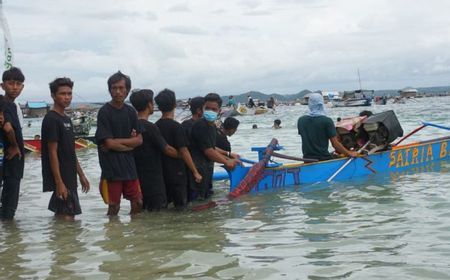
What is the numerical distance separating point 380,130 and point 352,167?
1.08 metres

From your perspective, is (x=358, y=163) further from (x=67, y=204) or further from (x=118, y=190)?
(x=67, y=204)

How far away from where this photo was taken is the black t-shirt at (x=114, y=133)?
19.1 feet

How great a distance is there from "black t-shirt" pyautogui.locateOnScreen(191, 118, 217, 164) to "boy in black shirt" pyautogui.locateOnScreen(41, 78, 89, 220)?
5.51ft

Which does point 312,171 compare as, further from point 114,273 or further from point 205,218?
point 114,273

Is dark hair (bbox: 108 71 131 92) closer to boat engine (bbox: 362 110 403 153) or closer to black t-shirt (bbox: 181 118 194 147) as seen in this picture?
black t-shirt (bbox: 181 118 194 147)

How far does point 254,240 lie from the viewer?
5.38 meters

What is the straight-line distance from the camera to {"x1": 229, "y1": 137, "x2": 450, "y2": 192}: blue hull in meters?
8.62

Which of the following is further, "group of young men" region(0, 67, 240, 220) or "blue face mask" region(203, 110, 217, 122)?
"blue face mask" region(203, 110, 217, 122)

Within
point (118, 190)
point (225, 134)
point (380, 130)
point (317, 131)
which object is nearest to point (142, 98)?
point (118, 190)

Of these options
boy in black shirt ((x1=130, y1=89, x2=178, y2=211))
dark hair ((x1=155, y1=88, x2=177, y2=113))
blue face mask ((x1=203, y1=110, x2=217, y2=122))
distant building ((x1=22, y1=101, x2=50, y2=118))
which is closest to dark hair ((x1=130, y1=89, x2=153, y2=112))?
boy in black shirt ((x1=130, y1=89, x2=178, y2=211))

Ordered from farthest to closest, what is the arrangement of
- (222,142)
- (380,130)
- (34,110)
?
(34,110) < (380,130) < (222,142)

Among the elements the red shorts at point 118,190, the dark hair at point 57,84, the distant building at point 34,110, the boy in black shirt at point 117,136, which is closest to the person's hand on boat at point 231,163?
the red shorts at point 118,190

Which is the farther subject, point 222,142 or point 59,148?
point 222,142

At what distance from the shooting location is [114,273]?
434 centimetres
